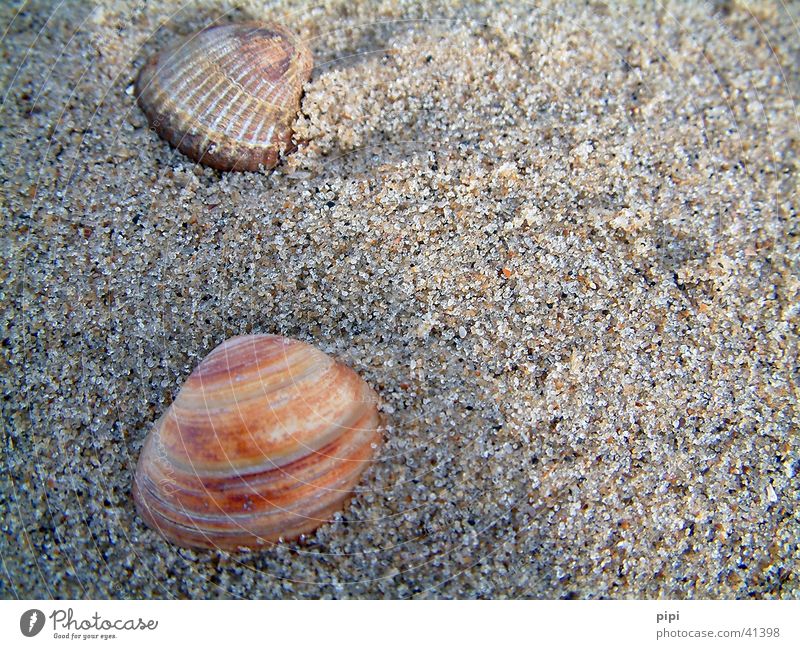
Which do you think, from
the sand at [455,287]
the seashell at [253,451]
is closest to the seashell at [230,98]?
the sand at [455,287]

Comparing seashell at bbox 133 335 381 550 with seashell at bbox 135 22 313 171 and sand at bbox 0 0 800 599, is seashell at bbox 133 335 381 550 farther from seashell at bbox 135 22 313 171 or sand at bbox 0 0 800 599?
seashell at bbox 135 22 313 171

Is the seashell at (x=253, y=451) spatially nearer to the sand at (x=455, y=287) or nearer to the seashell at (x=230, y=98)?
the sand at (x=455, y=287)

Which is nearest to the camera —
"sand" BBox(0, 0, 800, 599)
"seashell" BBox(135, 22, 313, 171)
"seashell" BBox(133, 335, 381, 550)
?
"seashell" BBox(133, 335, 381, 550)

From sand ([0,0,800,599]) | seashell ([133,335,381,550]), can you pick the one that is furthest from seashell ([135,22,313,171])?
seashell ([133,335,381,550])

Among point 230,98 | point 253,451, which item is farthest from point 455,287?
point 230,98

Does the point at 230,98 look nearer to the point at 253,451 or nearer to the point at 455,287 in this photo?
the point at 455,287

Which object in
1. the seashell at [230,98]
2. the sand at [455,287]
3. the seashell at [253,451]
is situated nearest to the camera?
the seashell at [253,451]
